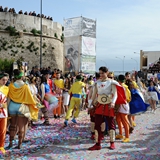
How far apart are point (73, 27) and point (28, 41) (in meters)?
12.9

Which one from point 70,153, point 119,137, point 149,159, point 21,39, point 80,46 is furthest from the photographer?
point 21,39

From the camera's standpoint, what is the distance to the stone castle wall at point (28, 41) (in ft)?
144

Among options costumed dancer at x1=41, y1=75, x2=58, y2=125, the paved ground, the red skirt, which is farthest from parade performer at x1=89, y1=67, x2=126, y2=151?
costumed dancer at x1=41, y1=75, x2=58, y2=125

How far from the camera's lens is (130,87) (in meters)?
8.50

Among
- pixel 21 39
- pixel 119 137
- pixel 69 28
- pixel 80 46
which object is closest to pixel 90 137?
pixel 119 137

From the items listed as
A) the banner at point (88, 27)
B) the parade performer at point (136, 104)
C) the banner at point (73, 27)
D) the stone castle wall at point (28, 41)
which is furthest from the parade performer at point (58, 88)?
the stone castle wall at point (28, 41)

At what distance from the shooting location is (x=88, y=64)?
34812 millimetres

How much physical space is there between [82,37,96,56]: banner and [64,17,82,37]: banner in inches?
47.6

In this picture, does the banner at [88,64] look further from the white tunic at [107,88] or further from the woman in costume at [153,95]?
the white tunic at [107,88]

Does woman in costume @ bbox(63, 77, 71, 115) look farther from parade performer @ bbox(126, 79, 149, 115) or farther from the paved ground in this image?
parade performer @ bbox(126, 79, 149, 115)

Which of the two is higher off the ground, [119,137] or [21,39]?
[21,39]

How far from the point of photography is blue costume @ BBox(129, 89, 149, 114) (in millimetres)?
8344

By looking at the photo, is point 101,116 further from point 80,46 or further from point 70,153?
point 80,46

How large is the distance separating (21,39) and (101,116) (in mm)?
40223
